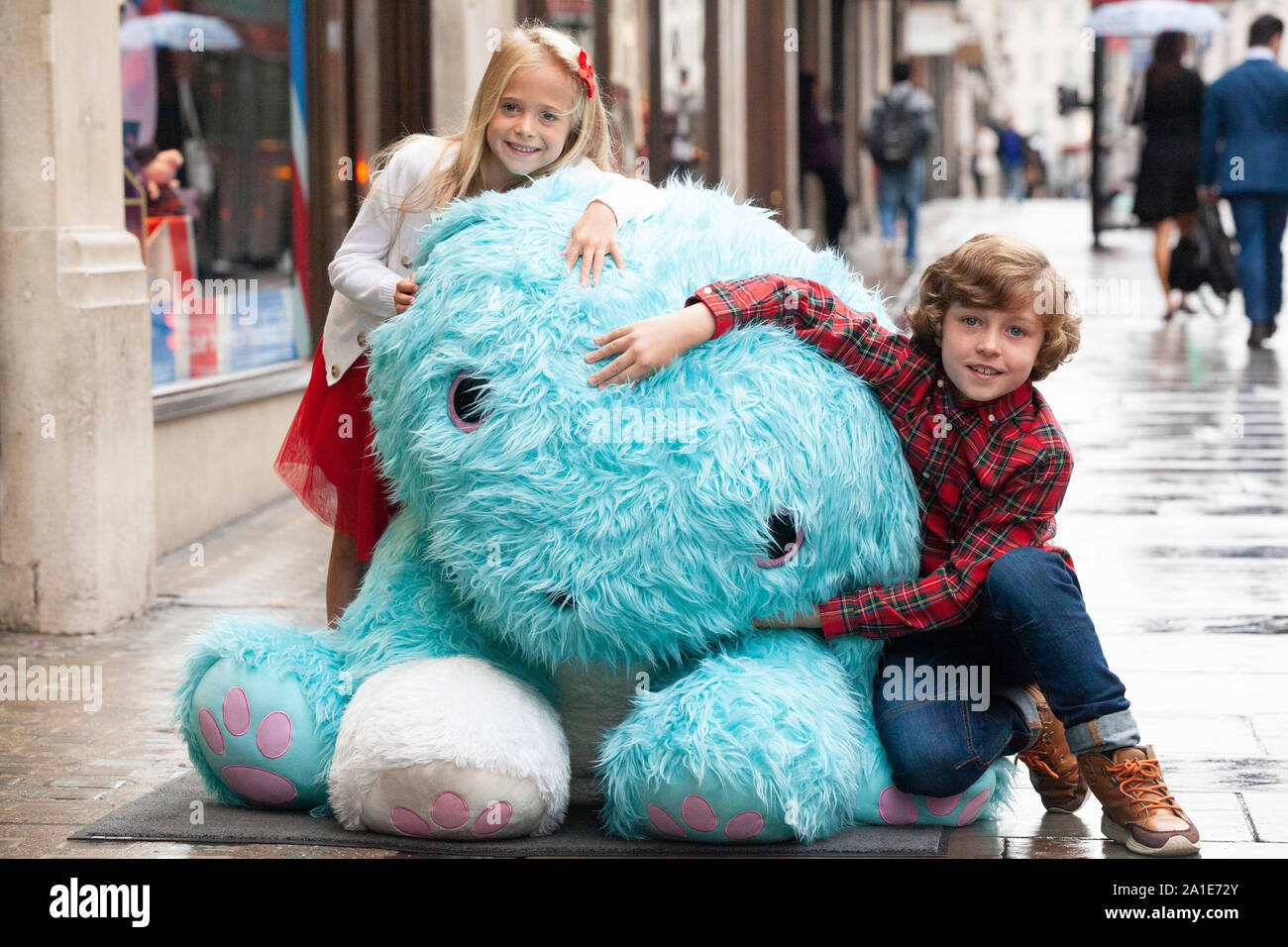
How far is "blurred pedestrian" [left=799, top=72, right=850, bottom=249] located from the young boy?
46.1ft

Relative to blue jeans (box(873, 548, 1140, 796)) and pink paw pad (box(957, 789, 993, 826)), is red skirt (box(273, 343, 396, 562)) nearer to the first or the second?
blue jeans (box(873, 548, 1140, 796))

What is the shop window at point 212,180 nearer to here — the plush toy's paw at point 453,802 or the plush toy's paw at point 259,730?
the plush toy's paw at point 259,730

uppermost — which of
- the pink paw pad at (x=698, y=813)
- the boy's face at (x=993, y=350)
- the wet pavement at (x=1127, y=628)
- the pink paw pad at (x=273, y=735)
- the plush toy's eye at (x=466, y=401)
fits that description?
the boy's face at (x=993, y=350)

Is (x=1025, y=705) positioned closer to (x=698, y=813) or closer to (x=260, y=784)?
(x=698, y=813)

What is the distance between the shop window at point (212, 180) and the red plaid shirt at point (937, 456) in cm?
407

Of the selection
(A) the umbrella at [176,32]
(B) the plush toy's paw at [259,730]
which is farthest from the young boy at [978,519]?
(A) the umbrella at [176,32]

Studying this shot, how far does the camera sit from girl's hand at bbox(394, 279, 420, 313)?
362 cm

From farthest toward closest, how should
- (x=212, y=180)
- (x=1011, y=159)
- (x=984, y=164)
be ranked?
1. (x=984, y=164)
2. (x=1011, y=159)
3. (x=212, y=180)

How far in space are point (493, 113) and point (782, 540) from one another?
3.90 feet

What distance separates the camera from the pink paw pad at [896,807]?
136 inches

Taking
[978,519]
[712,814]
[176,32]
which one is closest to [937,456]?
[978,519]

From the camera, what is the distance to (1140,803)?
3350 mm

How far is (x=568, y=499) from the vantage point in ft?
10.5

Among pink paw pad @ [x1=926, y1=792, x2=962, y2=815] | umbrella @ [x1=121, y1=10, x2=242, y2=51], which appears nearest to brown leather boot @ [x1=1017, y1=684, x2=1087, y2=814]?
pink paw pad @ [x1=926, y1=792, x2=962, y2=815]
